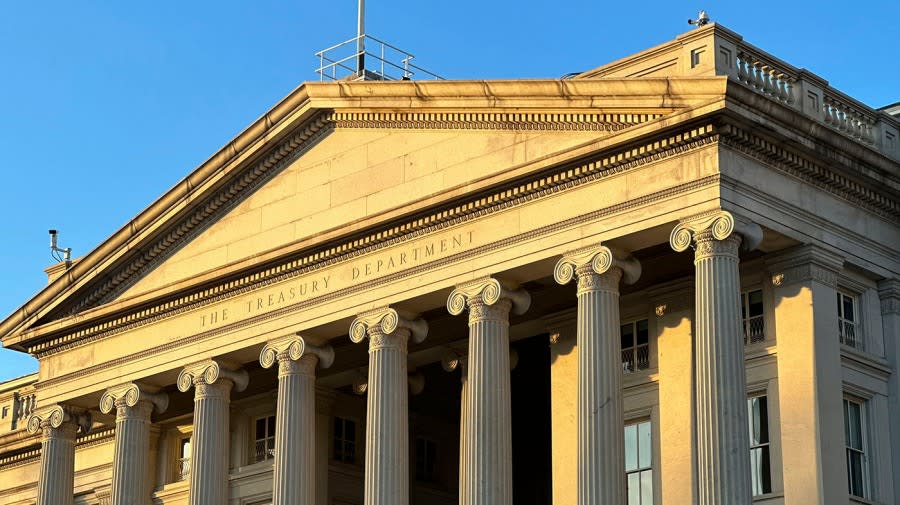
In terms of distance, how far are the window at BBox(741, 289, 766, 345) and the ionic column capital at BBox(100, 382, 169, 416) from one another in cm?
1611

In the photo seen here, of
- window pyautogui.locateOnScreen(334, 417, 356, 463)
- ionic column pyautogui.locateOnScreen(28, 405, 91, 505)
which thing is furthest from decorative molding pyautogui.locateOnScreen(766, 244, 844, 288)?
ionic column pyautogui.locateOnScreen(28, 405, 91, 505)

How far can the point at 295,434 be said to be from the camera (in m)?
41.4

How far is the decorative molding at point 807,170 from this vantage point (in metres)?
34.5

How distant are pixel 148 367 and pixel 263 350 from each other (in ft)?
14.6

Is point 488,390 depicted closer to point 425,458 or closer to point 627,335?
point 627,335

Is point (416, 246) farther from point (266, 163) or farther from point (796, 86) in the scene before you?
point (796, 86)

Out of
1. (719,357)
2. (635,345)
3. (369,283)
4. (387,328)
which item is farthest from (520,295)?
(719,357)

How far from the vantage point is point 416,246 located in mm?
39688

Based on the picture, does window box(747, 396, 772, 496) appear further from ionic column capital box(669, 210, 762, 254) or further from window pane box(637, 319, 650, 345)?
ionic column capital box(669, 210, 762, 254)

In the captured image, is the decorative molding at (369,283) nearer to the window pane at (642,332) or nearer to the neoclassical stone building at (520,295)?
the neoclassical stone building at (520,295)

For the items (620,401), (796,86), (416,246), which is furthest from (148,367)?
(796,86)

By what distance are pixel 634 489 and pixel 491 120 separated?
829 cm

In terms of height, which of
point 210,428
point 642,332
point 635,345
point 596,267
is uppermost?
point 596,267

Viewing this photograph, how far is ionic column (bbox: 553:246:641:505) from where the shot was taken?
34531 mm
